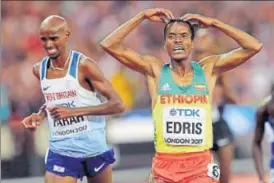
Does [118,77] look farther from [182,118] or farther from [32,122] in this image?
[182,118]

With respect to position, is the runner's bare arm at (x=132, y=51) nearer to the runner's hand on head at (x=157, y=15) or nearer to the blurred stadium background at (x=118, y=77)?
the runner's hand on head at (x=157, y=15)

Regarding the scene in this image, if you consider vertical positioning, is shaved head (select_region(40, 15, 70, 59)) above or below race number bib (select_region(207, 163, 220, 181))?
above

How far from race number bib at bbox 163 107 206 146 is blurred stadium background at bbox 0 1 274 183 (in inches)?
197

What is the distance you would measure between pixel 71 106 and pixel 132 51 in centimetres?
75

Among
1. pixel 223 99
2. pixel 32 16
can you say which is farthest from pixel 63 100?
pixel 32 16

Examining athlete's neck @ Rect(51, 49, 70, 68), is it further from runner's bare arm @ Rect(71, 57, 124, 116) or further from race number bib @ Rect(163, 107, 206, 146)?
race number bib @ Rect(163, 107, 206, 146)

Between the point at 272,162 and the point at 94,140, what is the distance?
4.91 ft

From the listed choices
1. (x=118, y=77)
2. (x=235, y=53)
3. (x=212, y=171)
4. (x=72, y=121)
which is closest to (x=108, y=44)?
(x=72, y=121)

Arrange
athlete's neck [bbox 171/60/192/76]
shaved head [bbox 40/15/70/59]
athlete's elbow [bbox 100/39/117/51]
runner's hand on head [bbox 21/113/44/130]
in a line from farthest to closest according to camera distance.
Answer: shaved head [bbox 40/15/70/59] < runner's hand on head [bbox 21/113/44/130] < athlete's elbow [bbox 100/39/117/51] < athlete's neck [bbox 171/60/192/76]

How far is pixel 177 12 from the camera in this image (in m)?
16.5

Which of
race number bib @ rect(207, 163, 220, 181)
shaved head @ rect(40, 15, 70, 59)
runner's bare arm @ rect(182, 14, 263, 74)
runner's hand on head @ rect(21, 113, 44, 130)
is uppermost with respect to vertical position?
shaved head @ rect(40, 15, 70, 59)

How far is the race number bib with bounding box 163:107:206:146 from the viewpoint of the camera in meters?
7.35

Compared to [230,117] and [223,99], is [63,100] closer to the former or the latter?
[223,99]

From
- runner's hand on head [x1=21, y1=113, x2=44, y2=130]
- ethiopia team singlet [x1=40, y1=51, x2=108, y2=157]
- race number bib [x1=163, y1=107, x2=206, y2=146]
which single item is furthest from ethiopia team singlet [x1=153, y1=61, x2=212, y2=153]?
runner's hand on head [x1=21, y1=113, x2=44, y2=130]
